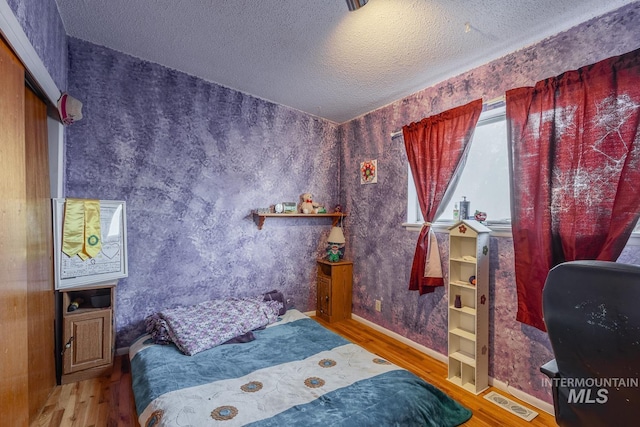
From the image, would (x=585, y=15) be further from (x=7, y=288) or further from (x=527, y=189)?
(x=7, y=288)

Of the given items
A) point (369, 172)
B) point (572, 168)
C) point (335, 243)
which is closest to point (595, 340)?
point (572, 168)

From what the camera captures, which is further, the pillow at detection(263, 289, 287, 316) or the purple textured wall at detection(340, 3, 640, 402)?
the pillow at detection(263, 289, 287, 316)

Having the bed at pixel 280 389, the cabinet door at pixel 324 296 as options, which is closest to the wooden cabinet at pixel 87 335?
the bed at pixel 280 389

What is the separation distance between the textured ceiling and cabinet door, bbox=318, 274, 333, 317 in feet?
6.92

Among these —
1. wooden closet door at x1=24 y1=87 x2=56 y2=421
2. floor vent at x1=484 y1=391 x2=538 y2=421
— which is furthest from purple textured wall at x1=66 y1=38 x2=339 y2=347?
floor vent at x1=484 y1=391 x2=538 y2=421

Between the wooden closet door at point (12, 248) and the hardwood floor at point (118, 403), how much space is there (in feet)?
1.32

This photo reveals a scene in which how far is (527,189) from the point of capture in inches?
77.9

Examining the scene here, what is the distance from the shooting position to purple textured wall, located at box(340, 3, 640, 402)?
1796 mm

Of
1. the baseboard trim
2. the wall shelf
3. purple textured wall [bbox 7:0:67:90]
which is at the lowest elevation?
the baseboard trim

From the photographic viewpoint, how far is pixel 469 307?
2.31 m

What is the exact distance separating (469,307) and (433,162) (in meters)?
1.22

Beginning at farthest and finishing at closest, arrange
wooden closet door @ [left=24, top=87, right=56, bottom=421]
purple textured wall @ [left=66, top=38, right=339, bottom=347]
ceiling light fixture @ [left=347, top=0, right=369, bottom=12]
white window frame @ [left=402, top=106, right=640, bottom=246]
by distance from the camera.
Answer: purple textured wall @ [left=66, top=38, right=339, bottom=347] → white window frame @ [left=402, top=106, right=640, bottom=246] → wooden closet door @ [left=24, top=87, right=56, bottom=421] → ceiling light fixture @ [left=347, top=0, right=369, bottom=12]

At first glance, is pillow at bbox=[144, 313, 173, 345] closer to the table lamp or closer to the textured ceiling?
the table lamp

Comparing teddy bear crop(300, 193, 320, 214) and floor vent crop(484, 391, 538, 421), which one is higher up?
teddy bear crop(300, 193, 320, 214)
